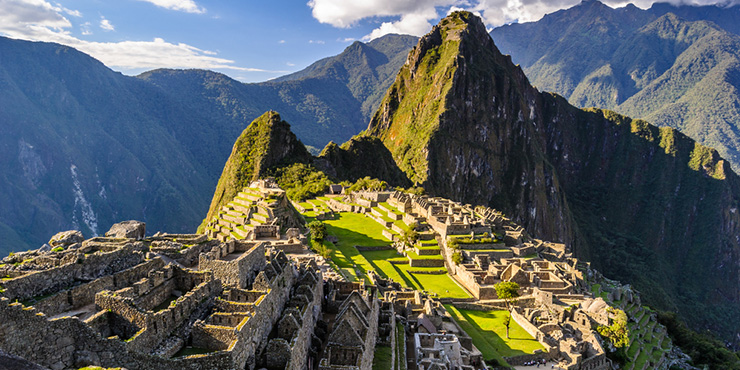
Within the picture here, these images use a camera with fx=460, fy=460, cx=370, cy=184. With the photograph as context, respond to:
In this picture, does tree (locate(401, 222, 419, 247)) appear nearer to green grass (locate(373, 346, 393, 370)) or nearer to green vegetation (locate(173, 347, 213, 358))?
green grass (locate(373, 346, 393, 370))

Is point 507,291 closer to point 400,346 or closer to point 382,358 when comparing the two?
point 400,346

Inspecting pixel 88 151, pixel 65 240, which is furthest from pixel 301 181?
pixel 88 151

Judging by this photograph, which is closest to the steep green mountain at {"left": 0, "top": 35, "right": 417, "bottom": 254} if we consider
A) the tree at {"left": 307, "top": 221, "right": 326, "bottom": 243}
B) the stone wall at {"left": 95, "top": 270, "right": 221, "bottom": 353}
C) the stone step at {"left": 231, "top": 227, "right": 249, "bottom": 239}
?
the stone step at {"left": 231, "top": 227, "right": 249, "bottom": 239}

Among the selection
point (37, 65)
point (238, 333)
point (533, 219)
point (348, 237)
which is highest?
point (37, 65)

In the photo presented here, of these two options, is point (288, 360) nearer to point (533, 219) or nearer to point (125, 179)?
point (125, 179)

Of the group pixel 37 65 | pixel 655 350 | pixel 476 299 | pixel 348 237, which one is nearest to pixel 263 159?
pixel 348 237
